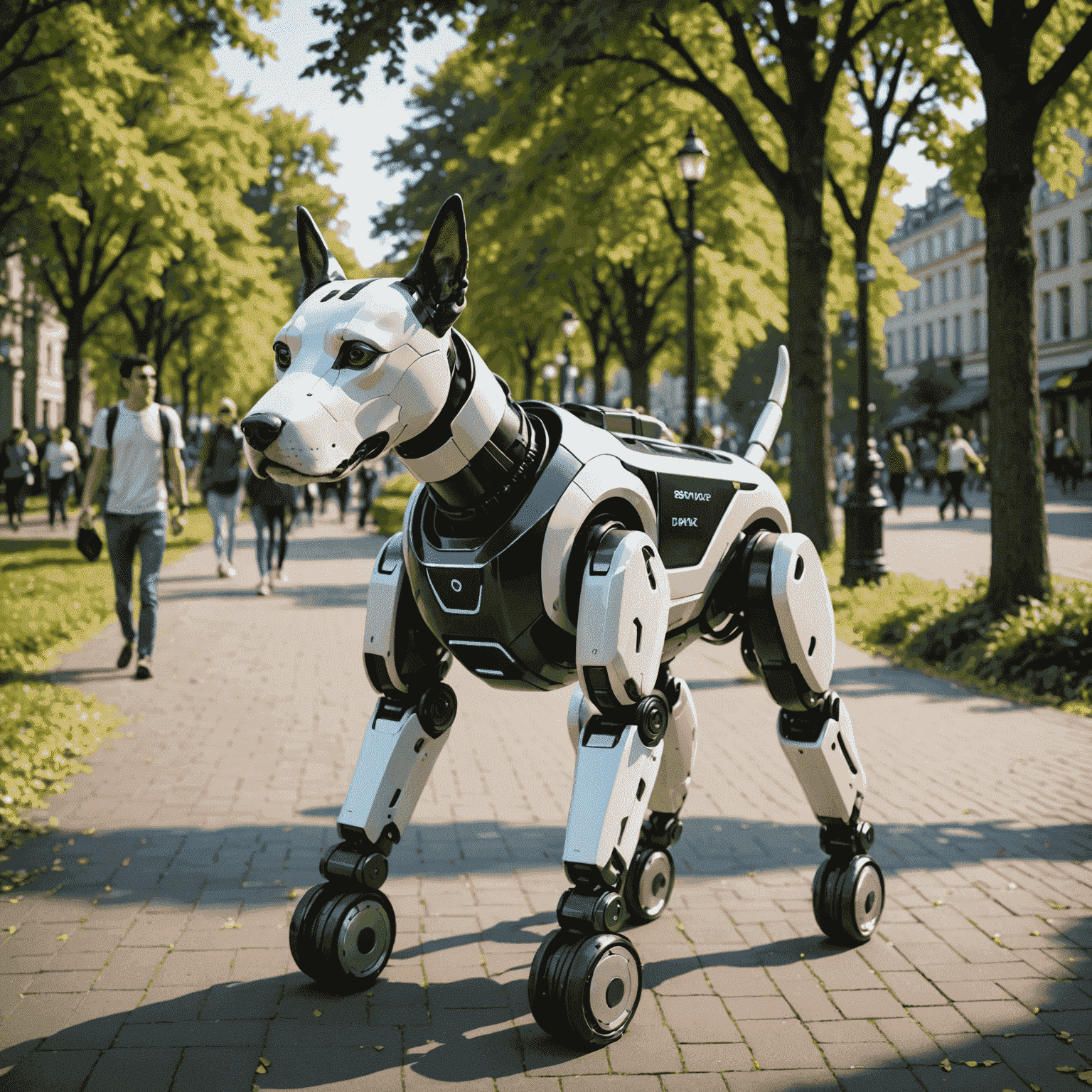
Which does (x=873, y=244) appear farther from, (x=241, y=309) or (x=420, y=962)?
(x=420, y=962)

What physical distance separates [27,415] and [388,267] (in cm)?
2390

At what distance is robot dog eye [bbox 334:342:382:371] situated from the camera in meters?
2.89

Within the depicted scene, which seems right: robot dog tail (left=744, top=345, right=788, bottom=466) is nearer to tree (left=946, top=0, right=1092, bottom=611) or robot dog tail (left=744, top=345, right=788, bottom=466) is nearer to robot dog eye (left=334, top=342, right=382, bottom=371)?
robot dog eye (left=334, top=342, right=382, bottom=371)

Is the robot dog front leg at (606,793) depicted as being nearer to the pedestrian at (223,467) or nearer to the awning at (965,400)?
the pedestrian at (223,467)

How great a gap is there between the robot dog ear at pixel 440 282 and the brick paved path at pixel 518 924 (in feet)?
6.59

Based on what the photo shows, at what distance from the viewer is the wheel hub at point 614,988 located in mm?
3088

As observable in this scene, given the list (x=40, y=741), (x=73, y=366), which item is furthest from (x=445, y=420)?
(x=73, y=366)

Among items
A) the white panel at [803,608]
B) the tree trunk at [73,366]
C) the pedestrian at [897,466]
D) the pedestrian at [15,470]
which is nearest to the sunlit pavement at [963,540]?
the pedestrian at [897,466]

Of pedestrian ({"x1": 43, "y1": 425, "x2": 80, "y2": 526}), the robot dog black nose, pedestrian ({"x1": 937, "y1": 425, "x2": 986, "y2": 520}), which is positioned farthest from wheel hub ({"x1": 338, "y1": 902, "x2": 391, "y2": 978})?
pedestrian ({"x1": 937, "y1": 425, "x2": 986, "y2": 520})

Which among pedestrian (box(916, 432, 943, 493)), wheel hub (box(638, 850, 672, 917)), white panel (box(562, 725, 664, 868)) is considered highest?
pedestrian (box(916, 432, 943, 493))

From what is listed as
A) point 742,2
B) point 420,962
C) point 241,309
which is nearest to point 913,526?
point 742,2

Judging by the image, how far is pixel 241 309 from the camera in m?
29.6

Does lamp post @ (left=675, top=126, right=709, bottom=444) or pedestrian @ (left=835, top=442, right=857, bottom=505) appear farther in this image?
pedestrian @ (left=835, top=442, right=857, bottom=505)

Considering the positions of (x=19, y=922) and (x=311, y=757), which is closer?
(x=19, y=922)
